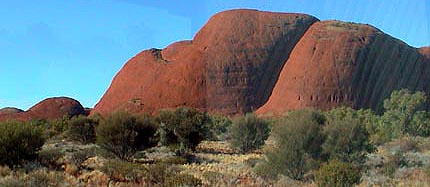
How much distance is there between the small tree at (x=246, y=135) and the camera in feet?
105

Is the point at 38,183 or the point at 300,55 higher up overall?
the point at 300,55

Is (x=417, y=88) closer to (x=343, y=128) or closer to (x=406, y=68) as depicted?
(x=406, y=68)

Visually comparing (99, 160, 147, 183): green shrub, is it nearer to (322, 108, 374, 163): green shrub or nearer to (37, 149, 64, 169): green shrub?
(37, 149, 64, 169): green shrub

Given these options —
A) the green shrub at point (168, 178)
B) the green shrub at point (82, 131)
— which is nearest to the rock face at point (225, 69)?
the green shrub at point (82, 131)

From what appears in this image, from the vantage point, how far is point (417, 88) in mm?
74125

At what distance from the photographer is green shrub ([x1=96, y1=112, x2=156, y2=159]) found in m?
23.9

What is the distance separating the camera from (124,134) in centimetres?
2378

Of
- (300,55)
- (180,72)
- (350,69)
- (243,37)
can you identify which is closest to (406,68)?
(350,69)

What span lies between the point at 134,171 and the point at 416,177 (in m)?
7.99

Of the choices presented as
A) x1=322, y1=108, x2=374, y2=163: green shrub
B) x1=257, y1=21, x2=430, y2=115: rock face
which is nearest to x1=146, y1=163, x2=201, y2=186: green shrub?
x1=322, y1=108, x2=374, y2=163: green shrub

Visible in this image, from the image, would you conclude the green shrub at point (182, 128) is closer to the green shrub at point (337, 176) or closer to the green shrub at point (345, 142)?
the green shrub at point (345, 142)

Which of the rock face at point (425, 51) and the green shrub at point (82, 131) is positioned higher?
the rock face at point (425, 51)

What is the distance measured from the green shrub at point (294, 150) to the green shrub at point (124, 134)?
27.5ft

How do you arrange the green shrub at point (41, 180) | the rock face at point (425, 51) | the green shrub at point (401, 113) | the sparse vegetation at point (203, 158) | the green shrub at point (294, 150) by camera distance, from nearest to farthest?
the green shrub at point (41, 180)
the sparse vegetation at point (203, 158)
the green shrub at point (294, 150)
the green shrub at point (401, 113)
the rock face at point (425, 51)
